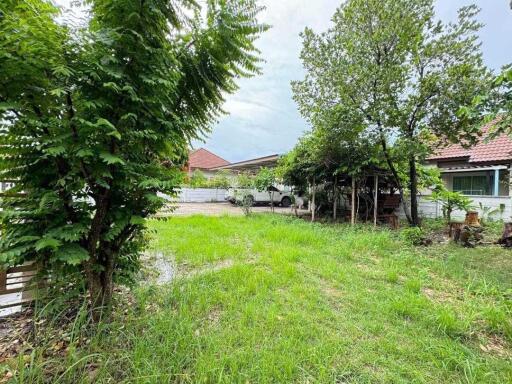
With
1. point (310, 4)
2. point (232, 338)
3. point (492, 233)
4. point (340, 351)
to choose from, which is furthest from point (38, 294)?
point (492, 233)

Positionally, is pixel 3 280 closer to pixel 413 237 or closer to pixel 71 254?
pixel 71 254

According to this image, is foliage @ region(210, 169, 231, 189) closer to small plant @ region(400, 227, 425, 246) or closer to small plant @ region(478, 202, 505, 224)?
small plant @ region(400, 227, 425, 246)

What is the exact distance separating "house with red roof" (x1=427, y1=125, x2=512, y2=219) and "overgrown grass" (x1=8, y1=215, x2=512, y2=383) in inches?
231

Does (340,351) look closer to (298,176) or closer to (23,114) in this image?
(23,114)

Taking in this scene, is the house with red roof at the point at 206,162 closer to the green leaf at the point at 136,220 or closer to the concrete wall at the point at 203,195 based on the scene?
the concrete wall at the point at 203,195

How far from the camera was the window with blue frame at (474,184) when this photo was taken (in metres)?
9.85

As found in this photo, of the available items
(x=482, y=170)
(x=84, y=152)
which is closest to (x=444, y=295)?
(x=84, y=152)

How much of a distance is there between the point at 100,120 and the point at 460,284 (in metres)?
4.69

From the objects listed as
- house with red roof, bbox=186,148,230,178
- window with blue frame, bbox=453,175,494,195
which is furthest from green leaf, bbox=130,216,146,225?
house with red roof, bbox=186,148,230,178

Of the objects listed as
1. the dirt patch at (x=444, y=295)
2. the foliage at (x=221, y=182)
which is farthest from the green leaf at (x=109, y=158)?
the foliage at (x=221, y=182)

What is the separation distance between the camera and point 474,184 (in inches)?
415

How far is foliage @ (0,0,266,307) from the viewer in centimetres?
144

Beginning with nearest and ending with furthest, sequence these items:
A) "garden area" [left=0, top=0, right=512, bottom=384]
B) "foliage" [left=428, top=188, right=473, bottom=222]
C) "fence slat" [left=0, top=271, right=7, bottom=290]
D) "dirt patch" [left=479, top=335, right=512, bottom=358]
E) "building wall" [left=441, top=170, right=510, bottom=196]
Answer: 1. "garden area" [left=0, top=0, right=512, bottom=384]
2. "dirt patch" [left=479, top=335, right=512, bottom=358]
3. "fence slat" [left=0, top=271, right=7, bottom=290]
4. "foliage" [left=428, top=188, right=473, bottom=222]
5. "building wall" [left=441, top=170, right=510, bottom=196]

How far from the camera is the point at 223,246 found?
5059mm
